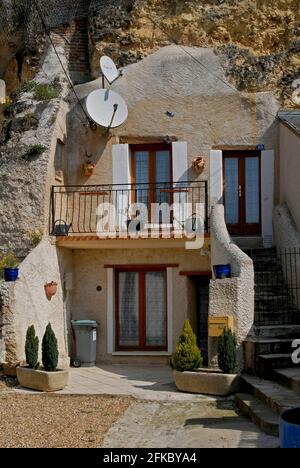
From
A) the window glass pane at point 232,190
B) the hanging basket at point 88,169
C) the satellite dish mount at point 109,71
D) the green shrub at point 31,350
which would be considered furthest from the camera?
the window glass pane at point 232,190

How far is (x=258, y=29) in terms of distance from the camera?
15.4 m

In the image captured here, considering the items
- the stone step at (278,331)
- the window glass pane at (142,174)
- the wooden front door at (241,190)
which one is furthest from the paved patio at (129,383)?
the window glass pane at (142,174)

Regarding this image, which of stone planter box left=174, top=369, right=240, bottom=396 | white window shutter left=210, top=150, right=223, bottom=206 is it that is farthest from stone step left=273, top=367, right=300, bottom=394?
white window shutter left=210, top=150, right=223, bottom=206

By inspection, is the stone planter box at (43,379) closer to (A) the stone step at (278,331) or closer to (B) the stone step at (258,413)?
(B) the stone step at (258,413)

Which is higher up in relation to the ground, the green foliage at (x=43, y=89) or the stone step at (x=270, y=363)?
the green foliage at (x=43, y=89)

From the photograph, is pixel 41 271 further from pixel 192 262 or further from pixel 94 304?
pixel 192 262

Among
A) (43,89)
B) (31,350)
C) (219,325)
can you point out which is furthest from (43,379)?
(43,89)

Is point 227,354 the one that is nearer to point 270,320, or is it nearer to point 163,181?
point 270,320

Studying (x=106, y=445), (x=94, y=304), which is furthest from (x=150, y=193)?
(x=106, y=445)

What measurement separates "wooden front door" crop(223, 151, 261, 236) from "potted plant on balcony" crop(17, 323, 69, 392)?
5.89 metres

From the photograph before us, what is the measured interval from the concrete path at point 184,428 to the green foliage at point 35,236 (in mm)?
4811

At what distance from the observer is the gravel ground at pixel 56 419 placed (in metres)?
7.59

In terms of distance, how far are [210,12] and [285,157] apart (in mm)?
4636

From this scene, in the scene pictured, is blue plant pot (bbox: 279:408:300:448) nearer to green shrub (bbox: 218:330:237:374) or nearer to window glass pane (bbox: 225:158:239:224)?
green shrub (bbox: 218:330:237:374)
